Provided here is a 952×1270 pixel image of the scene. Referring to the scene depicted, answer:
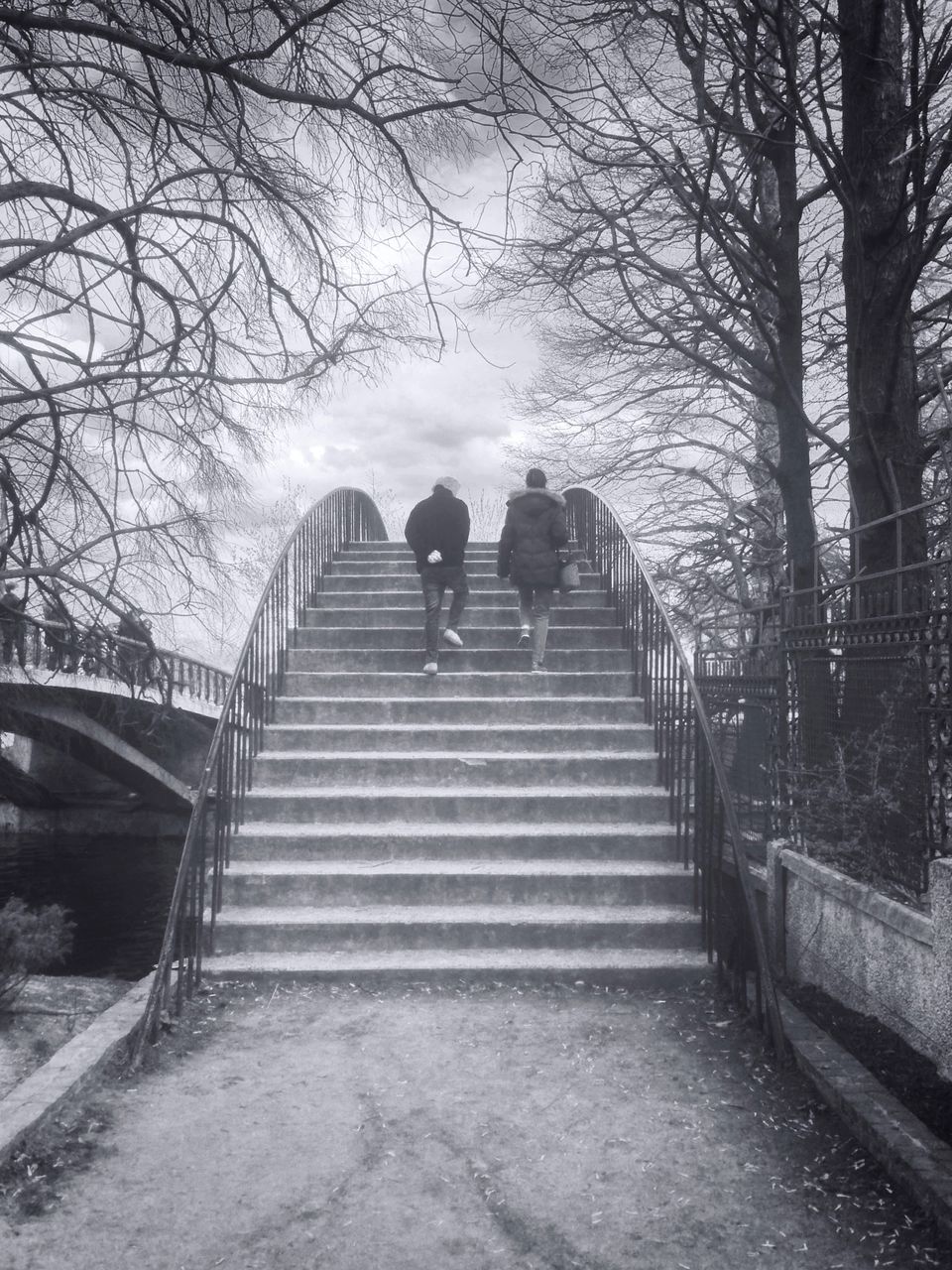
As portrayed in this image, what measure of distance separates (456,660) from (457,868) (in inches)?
111

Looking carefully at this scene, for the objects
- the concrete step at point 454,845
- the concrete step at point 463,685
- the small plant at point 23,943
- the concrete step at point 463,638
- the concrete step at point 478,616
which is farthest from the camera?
the concrete step at point 478,616

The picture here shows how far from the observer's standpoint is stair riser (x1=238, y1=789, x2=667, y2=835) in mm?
6551

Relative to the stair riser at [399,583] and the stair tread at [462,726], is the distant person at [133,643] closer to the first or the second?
the stair riser at [399,583]

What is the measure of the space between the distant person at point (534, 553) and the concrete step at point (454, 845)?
2253 mm

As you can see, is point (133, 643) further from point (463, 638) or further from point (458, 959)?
point (458, 959)

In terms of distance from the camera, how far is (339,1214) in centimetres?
315

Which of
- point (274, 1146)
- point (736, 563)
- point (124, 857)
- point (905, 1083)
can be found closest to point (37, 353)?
point (274, 1146)

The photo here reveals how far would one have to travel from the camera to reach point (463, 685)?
8086mm

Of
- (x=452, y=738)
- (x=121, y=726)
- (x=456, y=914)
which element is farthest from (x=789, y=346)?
(x=121, y=726)

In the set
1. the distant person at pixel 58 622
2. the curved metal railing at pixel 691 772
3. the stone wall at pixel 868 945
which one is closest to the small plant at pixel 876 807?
the stone wall at pixel 868 945

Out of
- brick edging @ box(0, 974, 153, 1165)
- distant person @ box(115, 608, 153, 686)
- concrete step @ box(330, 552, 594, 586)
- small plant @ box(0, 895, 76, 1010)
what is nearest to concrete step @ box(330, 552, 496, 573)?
concrete step @ box(330, 552, 594, 586)

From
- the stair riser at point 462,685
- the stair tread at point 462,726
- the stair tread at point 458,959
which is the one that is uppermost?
the stair riser at point 462,685

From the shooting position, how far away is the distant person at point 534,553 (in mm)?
8312

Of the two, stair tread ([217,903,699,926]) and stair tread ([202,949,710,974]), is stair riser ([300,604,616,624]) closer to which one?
stair tread ([217,903,699,926])
